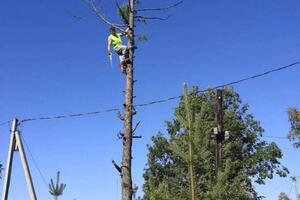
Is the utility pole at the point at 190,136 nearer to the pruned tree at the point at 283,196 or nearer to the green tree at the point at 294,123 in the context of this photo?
the green tree at the point at 294,123

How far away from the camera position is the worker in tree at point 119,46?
11664mm

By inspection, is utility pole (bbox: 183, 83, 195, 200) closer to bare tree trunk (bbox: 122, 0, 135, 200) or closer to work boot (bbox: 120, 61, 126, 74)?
bare tree trunk (bbox: 122, 0, 135, 200)

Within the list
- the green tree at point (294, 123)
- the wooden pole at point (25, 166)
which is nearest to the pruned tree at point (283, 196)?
the green tree at point (294, 123)

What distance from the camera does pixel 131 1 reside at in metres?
12.2

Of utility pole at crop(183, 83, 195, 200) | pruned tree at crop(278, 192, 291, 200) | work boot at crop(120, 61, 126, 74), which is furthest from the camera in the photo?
pruned tree at crop(278, 192, 291, 200)

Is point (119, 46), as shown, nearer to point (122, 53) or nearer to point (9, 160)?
point (122, 53)

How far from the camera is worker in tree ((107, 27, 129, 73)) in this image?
11664 millimetres

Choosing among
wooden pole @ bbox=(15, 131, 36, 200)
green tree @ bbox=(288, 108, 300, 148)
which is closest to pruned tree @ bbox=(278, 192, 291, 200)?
green tree @ bbox=(288, 108, 300, 148)

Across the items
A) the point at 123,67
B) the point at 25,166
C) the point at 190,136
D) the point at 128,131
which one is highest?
the point at 123,67

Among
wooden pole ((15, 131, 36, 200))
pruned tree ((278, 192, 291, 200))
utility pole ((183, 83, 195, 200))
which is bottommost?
utility pole ((183, 83, 195, 200))

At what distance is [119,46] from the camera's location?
1180 cm

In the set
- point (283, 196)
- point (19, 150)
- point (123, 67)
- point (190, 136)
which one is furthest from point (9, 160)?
point (283, 196)

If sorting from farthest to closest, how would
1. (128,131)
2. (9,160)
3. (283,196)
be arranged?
(283,196) → (9,160) → (128,131)

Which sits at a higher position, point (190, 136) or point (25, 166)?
point (25, 166)
